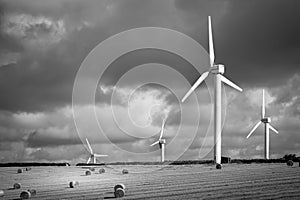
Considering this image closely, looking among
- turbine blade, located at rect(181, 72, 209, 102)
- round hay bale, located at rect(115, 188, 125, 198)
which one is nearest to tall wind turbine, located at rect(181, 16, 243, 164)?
turbine blade, located at rect(181, 72, 209, 102)

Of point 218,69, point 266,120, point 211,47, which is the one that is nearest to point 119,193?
point 218,69

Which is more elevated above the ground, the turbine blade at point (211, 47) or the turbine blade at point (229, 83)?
the turbine blade at point (211, 47)

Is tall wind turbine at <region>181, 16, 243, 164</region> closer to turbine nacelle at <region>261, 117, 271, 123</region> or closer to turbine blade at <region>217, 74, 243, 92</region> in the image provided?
turbine blade at <region>217, 74, 243, 92</region>

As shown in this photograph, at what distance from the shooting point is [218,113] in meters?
62.7

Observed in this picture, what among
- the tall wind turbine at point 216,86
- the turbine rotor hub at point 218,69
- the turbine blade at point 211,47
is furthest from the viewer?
the turbine blade at point 211,47

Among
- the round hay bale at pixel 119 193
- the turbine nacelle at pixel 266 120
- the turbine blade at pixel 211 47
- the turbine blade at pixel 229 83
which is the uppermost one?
the turbine blade at pixel 211 47

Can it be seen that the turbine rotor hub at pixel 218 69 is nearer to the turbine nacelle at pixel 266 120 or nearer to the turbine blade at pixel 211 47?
the turbine blade at pixel 211 47

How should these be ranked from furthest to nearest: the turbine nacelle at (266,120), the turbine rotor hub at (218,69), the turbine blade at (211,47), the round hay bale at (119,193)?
1. the turbine nacelle at (266,120)
2. the turbine blade at (211,47)
3. the turbine rotor hub at (218,69)
4. the round hay bale at (119,193)

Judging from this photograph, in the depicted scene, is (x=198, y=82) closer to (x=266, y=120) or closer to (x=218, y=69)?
(x=218, y=69)

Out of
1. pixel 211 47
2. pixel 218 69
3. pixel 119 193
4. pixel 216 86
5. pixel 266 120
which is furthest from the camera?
pixel 266 120

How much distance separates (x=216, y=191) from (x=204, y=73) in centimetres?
3716

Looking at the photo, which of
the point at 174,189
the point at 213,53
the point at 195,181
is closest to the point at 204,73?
the point at 213,53

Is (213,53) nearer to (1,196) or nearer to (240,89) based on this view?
(240,89)

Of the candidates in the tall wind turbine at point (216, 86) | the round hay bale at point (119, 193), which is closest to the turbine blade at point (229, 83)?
the tall wind turbine at point (216, 86)
